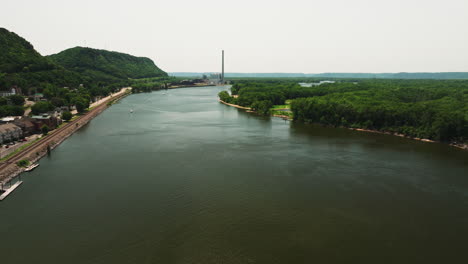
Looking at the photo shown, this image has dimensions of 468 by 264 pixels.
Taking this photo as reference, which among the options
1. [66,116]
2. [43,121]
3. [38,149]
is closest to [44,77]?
[66,116]

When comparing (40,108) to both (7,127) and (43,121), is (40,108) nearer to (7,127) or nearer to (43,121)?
(43,121)

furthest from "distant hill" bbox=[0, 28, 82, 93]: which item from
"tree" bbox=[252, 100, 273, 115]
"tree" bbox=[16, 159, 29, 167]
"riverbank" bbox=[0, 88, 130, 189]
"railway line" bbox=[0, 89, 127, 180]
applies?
"tree" bbox=[252, 100, 273, 115]

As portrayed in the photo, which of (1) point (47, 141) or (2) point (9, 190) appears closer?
(2) point (9, 190)

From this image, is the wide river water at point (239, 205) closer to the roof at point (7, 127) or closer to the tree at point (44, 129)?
the tree at point (44, 129)

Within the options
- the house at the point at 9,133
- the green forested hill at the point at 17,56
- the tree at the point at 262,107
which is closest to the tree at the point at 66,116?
the house at the point at 9,133

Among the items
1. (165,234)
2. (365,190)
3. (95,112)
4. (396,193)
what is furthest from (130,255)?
(95,112)
